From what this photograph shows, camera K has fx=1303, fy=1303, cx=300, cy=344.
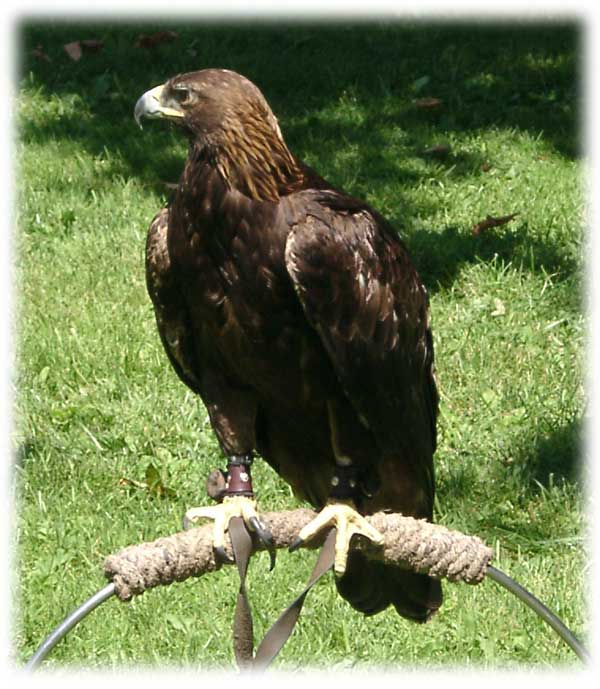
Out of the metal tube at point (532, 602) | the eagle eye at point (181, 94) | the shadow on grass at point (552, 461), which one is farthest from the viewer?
the shadow on grass at point (552, 461)

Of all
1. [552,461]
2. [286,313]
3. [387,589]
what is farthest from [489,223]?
[286,313]

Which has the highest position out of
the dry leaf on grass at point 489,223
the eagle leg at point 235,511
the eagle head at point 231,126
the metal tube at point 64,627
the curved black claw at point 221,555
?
the eagle head at point 231,126

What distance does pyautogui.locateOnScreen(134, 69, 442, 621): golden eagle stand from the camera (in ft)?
11.0

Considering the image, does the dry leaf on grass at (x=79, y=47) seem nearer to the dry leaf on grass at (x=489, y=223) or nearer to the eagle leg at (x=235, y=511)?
the dry leaf on grass at (x=489, y=223)

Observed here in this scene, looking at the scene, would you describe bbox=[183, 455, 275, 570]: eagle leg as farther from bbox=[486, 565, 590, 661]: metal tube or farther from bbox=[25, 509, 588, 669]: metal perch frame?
bbox=[486, 565, 590, 661]: metal tube

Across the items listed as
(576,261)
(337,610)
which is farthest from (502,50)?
(337,610)

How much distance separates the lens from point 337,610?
430 centimetres

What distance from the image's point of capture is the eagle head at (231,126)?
11.1 ft

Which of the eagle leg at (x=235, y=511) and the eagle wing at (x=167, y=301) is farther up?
the eagle wing at (x=167, y=301)

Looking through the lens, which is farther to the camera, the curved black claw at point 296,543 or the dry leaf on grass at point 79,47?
the dry leaf on grass at point 79,47

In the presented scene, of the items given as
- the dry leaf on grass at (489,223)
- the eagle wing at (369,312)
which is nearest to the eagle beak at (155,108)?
the eagle wing at (369,312)

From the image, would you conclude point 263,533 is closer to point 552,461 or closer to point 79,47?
point 552,461

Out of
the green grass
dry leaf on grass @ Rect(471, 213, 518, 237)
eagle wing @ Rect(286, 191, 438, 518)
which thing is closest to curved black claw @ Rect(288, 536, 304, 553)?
eagle wing @ Rect(286, 191, 438, 518)

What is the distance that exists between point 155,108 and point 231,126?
234mm
